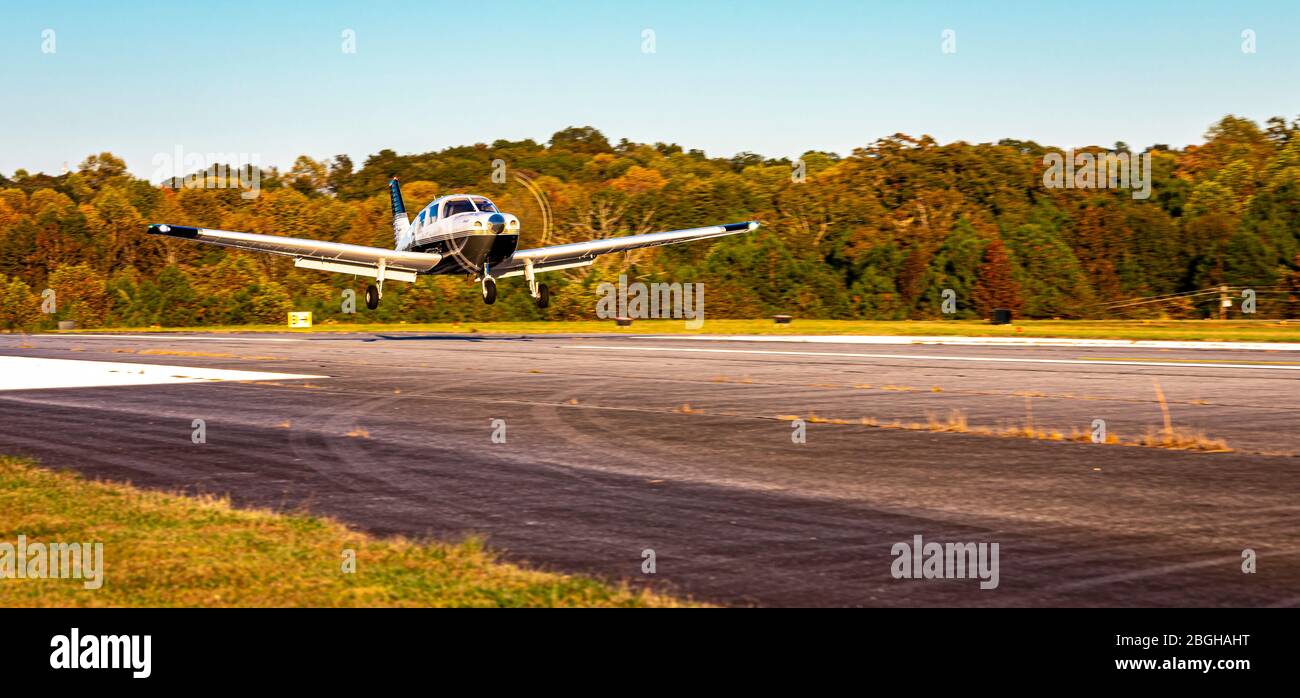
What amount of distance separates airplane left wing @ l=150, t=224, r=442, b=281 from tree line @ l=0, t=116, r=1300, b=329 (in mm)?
7494

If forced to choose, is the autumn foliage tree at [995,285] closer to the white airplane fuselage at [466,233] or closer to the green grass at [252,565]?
the white airplane fuselage at [466,233]

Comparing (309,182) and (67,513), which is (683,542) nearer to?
(67,513)

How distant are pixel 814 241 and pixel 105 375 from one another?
7882cm

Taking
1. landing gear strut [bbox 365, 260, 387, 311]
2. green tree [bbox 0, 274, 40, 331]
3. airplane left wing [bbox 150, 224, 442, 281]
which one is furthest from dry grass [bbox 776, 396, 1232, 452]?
green tree [bbox 0, 274, 40, 331]

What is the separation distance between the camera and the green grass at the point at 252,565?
27.3 ft

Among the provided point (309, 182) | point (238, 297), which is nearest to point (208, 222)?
point (309, 182)

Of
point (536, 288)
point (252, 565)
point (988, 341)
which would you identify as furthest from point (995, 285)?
point (252, 565)

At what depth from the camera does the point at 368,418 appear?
21.0 metres

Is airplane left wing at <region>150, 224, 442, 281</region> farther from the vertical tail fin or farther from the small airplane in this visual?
the vertical tail fin

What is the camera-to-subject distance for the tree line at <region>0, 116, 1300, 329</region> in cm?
8500

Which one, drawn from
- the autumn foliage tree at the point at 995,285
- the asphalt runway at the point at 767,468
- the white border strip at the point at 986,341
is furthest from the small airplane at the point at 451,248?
the autumn foliage tree at the point at 995,285

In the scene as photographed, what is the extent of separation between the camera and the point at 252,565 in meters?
9.34

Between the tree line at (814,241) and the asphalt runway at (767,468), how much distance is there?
85.1 feet
